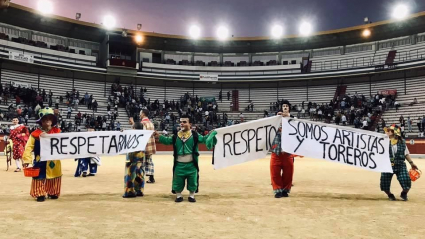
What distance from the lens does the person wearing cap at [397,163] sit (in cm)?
664

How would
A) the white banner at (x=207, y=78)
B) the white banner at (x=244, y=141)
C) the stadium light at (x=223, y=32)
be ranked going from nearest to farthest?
the white banner at (x=244, y=141), the white banner at (x=207, y=78), the stadium light at (x=223, y=32)

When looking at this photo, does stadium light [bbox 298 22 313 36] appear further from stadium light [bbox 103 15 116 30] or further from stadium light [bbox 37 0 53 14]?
stadium light [bbox 37 0 53 14]

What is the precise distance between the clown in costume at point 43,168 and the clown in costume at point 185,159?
2121 millimetres

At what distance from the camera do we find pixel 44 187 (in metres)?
6.28

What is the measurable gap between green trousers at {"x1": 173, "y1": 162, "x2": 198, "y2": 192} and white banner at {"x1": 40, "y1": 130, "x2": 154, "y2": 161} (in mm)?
959

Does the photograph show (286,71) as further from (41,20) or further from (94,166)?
(94,166)

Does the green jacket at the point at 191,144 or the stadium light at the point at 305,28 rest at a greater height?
the stadium light at the point at 305,28

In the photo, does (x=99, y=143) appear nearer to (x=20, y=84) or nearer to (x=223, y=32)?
(x=20, y=84)

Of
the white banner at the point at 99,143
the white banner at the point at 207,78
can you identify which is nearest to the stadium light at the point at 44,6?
the white banner at the point at 207,78

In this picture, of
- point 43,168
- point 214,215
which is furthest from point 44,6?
point 214,215

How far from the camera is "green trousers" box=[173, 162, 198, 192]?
627cm

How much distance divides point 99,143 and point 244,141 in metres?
2.97

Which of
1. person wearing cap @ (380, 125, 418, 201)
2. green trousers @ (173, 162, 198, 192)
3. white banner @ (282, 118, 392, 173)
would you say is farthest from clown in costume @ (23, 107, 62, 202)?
person wearing cap @ (380, 125, 418, 201)

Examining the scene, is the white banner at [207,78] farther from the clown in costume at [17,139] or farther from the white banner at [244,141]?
the white banner at [244,141]
